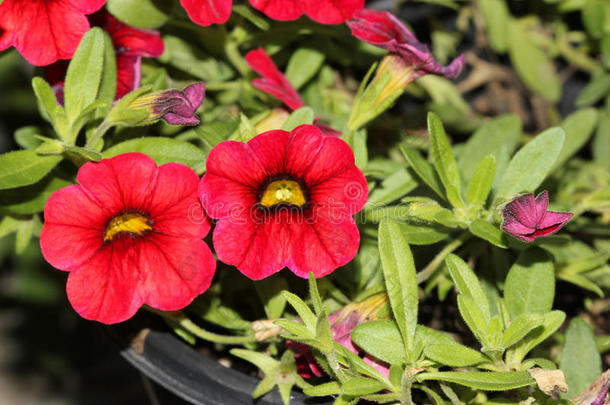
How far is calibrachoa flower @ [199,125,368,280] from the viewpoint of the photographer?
817 millimetres

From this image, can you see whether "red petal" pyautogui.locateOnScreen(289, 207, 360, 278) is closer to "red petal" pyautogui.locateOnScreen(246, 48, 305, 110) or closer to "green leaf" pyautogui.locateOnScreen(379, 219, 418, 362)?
"green leaf" pyautogui.locateOnScreen(379, 219, 418, 362)

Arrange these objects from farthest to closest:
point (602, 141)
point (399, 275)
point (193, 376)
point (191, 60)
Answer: point (602, 141), point (191, 60), point (193, 376), point (399, 275)

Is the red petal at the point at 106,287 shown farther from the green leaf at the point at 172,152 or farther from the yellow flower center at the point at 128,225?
the green leaf at the point at 172,152

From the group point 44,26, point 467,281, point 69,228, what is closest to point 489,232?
point 467,281

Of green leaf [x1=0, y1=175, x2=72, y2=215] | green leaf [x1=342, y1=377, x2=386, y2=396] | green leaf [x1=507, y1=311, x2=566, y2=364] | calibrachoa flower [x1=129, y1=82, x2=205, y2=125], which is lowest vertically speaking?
green leaf [x1=0, y1=175, x2=72, y2=215]

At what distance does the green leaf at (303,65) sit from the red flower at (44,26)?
34 cm

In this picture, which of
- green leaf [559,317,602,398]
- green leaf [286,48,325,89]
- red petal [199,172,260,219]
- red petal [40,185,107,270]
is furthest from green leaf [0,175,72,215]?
green leaf [559,317,602,398]

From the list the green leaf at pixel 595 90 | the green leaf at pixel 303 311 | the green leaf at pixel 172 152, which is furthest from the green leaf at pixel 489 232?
the green leaf at pixel 595 90

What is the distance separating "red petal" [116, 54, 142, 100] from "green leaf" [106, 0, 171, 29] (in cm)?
5

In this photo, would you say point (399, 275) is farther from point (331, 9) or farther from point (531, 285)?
point (331, 9)

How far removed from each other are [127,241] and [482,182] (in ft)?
1.50

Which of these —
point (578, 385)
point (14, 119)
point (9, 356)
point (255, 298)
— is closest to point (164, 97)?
point (255, 298)

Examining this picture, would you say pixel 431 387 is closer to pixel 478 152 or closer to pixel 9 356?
pixel 478 152

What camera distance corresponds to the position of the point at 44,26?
0.90 metres
